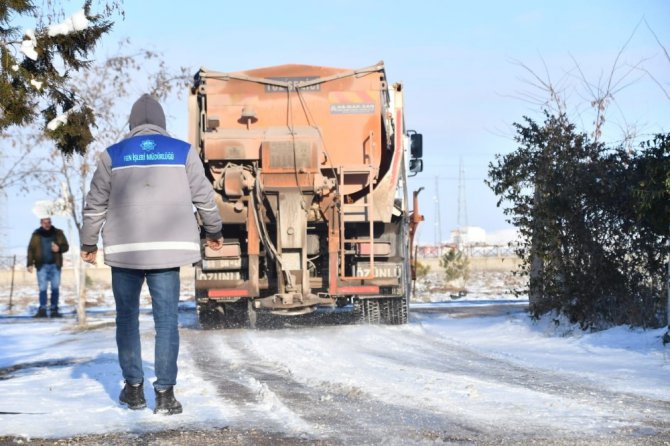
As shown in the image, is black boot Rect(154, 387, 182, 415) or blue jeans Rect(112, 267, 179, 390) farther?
blue jeans Rect(112, 267, 179, 390)

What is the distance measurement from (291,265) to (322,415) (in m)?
6.46

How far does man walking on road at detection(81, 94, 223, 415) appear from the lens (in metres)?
6.00

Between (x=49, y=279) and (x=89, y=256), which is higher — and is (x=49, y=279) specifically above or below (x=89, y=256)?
below

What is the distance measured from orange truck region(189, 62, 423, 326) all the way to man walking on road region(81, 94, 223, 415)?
603 centimetres

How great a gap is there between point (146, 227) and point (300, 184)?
630 cm

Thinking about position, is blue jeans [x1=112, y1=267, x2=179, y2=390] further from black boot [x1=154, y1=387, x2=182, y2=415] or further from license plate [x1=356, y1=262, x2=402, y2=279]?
license plate [x1=356, y1=262, x2=402, y2=279]

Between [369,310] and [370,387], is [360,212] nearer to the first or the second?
[369,310]

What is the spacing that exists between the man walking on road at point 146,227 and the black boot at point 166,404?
46mm

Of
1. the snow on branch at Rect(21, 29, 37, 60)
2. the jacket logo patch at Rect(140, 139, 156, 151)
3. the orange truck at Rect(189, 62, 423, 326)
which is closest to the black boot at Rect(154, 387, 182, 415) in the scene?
the jacket logo patch at Rect(140, 139, 156, 151)

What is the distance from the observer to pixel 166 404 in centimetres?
585

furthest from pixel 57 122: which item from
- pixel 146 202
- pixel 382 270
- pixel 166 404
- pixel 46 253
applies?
pixel 46 253

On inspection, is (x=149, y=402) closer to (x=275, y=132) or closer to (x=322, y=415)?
(x=322, y=415)

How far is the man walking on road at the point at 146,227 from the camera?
600 centimetres

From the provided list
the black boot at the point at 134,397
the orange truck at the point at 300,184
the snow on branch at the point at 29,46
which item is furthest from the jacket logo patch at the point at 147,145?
the orange truck at the point at 300,184
